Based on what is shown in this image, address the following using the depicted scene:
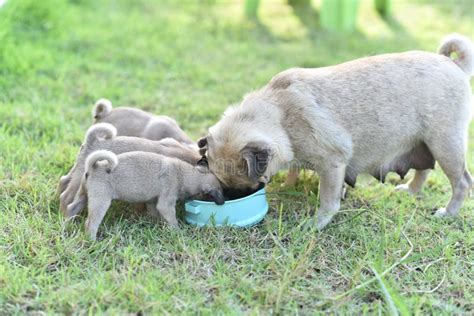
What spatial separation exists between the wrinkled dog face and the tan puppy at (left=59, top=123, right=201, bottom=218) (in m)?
0.25

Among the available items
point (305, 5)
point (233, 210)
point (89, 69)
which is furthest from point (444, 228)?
point (305, 5)

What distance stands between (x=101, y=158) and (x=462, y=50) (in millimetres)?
2977

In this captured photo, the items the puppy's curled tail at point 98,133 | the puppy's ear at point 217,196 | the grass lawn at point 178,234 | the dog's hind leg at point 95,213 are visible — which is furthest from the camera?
the puppy's curled tail at point 98,133

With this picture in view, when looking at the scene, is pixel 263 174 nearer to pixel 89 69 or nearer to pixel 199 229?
pixel 199 229

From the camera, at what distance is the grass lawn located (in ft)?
12.4

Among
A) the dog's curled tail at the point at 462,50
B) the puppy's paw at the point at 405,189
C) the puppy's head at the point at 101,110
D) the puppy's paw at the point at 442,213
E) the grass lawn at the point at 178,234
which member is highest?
the dog's curled tail at the point at 462,50

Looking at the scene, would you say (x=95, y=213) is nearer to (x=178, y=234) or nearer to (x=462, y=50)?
(x=178, y=234)

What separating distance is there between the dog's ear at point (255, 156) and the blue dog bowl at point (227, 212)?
27 cm

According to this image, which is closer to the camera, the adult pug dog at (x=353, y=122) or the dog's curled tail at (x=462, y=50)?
the adult pug dog at (x=353, y=122)

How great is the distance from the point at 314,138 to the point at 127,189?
Answer: 1414 millimetres

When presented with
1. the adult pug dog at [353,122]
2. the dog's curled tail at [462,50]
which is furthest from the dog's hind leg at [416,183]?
the dog's curled tail at [462,50]

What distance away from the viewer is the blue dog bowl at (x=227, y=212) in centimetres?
449

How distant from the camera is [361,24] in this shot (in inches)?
408

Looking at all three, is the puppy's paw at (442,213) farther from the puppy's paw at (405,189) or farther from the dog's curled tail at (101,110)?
the dog's curled tail at (101,110)
